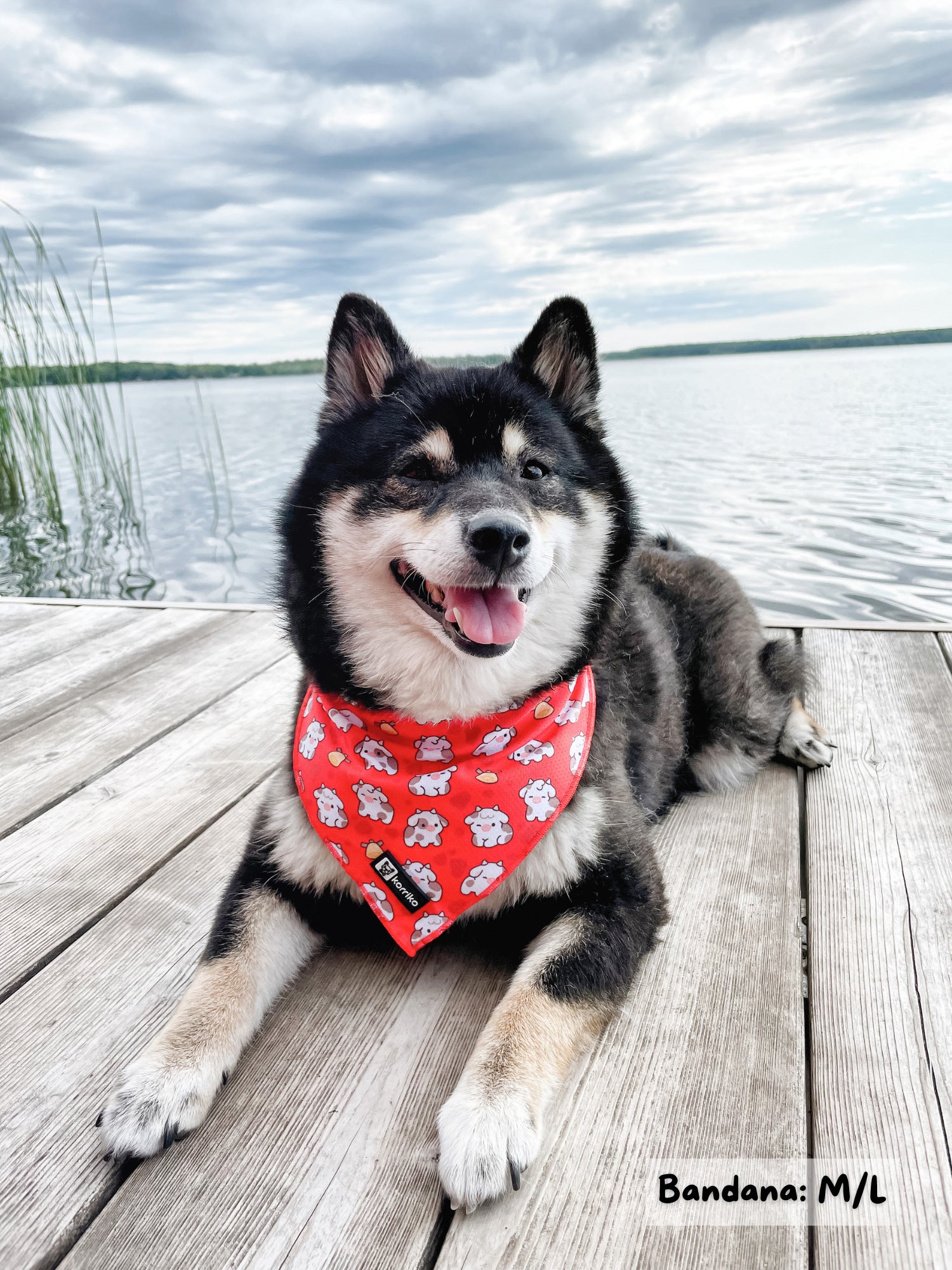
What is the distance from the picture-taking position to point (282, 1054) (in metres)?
1.76

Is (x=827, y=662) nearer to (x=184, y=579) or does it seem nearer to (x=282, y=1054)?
(x=282, y=1054)

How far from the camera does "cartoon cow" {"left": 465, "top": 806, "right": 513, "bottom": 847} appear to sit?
6.40 feet

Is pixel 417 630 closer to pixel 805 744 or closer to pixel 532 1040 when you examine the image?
pixel 532 1040

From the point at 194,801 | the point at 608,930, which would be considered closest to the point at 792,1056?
the point at 608,930

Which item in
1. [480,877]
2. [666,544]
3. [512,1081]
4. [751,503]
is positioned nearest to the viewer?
[512,1081]

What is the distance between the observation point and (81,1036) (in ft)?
5.99

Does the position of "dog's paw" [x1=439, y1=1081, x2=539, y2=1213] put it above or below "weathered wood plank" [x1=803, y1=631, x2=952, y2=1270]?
above

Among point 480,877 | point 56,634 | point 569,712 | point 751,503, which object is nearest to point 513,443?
point 569,712

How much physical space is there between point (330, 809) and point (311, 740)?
0.59ft

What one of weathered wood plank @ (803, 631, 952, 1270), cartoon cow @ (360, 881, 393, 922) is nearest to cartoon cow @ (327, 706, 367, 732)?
cartoon cow @ (360, 881, 393, 922)

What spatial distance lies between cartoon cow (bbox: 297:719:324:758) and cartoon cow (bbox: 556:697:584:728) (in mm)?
549

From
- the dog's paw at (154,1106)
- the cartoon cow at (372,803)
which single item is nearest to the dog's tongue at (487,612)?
the cartoon cow at (372,803)

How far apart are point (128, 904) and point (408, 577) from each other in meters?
1.11

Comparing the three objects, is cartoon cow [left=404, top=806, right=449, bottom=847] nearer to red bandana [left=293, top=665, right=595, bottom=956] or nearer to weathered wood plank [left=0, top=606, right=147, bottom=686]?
red bandana [left=293, top=665, right=595, bottom=956]
